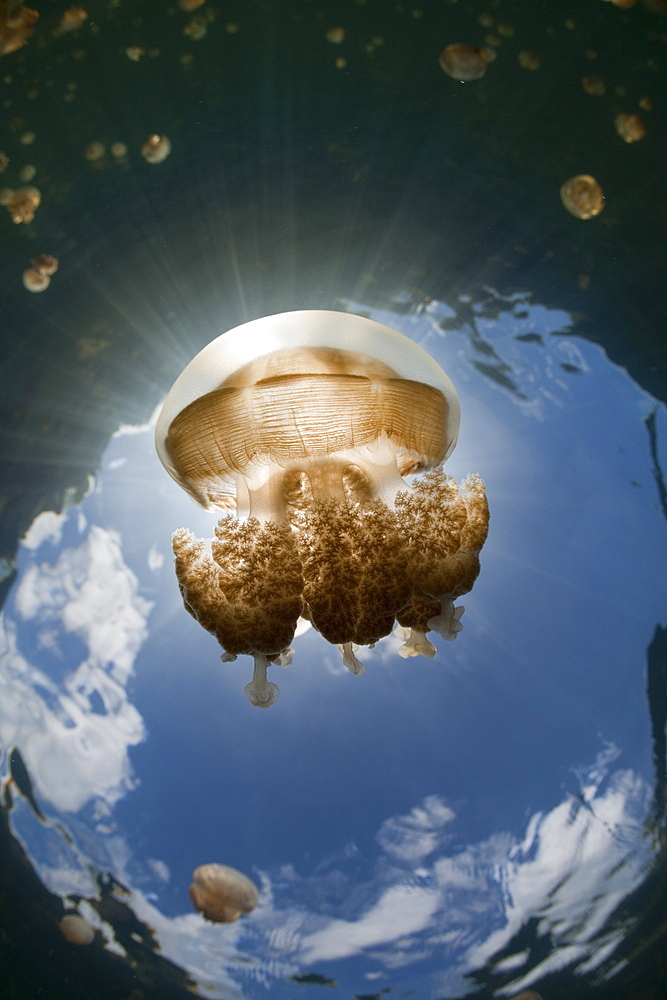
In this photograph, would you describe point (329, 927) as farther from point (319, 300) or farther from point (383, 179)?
point (383, 179)

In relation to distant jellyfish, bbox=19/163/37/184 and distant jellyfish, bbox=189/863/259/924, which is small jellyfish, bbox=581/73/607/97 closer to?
distant jellyfish, bbox=19/163/37/184

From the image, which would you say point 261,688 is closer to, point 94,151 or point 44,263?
point 44,263

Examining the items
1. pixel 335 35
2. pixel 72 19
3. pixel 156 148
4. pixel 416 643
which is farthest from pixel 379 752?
pixel 72 19

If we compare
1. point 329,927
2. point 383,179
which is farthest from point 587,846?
point 383,179

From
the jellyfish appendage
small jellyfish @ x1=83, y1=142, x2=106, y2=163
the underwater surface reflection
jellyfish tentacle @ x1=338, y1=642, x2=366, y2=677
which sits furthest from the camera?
the underwater surface reflection

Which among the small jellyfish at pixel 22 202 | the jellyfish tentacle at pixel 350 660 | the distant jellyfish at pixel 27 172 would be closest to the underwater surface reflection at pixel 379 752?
the small jellyfish at pixel 22 202

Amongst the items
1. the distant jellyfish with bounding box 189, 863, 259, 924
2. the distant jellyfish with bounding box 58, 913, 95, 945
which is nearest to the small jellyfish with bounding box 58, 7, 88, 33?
the distant jellyfish with bounding box 189, 863, 259, 924

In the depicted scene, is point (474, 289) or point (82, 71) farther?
point (474, 289)
